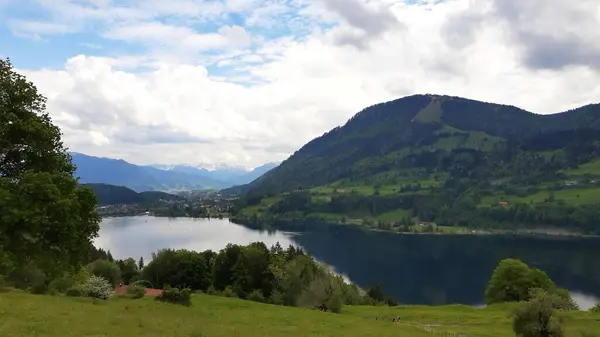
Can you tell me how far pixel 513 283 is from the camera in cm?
9494

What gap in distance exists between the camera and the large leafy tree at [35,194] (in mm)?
30688

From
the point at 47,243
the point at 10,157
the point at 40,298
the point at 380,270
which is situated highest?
the point at 10,157

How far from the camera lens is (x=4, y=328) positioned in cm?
2325

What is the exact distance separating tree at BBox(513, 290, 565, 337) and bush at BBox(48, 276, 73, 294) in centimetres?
3518

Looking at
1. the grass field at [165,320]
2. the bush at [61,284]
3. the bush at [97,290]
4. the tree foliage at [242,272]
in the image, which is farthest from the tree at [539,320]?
the tree foliage at [242,272]

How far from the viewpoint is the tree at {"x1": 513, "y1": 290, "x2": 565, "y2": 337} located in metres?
35.0

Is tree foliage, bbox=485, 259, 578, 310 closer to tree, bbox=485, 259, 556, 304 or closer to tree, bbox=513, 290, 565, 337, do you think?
tree, bbox=485, 259, 556, 304

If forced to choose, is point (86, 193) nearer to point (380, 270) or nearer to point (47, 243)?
point (47, 243)

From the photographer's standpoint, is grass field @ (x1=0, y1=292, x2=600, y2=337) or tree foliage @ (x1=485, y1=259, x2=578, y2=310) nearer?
grass field @ (x1=0, y1=292, x2=600, y2=337)

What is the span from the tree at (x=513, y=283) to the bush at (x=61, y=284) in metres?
79.5

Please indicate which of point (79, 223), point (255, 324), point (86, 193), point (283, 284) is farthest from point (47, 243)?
point (283, 284)

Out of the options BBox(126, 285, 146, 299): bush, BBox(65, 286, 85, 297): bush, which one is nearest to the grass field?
BBox(126, 285, 146, 299): bush

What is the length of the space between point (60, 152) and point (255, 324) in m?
19.3

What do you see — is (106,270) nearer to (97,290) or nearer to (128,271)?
(128,271)
